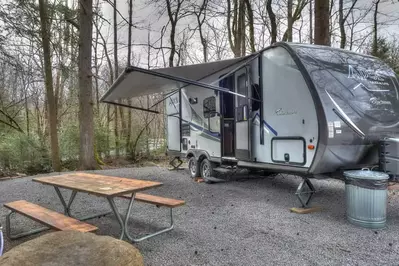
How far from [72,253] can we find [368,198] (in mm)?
3270

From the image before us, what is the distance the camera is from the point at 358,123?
4395 millimetres

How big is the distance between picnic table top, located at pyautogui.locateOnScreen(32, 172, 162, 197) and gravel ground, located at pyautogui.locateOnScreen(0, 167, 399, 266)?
24.1 inches

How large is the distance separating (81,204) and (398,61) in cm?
1088

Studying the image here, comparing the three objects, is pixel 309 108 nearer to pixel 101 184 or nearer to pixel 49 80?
pixel 101 184

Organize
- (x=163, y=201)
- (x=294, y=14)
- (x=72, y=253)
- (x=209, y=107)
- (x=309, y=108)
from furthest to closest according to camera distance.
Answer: (x=294, y=14)
(x=209, y=107)
(x=309, y=108)
(x=163, y=201)
(x=72, y=253)

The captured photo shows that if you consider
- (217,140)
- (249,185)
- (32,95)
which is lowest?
(249,185)

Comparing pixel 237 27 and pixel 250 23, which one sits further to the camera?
pixel 237 27

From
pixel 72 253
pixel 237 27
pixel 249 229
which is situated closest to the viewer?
pixel 72 253

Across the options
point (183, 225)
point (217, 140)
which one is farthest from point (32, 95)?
point (183, 225)

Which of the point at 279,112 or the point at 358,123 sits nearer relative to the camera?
the point at 358,123

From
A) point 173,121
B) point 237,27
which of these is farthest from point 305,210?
point 237,27

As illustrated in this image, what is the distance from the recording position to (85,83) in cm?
906

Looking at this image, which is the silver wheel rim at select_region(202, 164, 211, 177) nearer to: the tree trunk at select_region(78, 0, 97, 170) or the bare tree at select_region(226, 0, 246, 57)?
the tree trunk at select_region(78, 0, 97, 170)

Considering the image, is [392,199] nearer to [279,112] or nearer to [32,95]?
[279,112]
